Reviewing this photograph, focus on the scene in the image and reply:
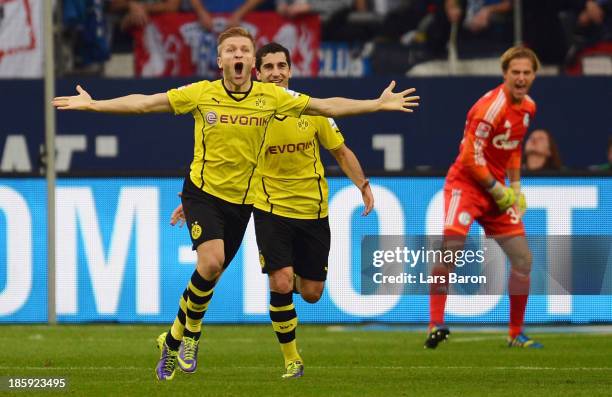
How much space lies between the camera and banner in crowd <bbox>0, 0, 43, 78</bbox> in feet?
49.9

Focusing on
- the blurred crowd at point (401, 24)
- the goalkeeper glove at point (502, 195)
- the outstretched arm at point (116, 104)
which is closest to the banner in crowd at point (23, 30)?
the blurred crowd at point (401, 24)

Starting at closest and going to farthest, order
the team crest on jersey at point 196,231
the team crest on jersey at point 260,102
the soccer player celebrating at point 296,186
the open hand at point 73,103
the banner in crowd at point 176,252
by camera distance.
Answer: the open hand at point 73,103 → the team crest on jersey at point 196,231 → the team crest on jersey at point 260,102 → the soccer player celebrating at point 296,186 → the banner in crowd at point 176,252

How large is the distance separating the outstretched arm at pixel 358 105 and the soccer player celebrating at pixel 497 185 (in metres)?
2.88

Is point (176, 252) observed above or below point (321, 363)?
above

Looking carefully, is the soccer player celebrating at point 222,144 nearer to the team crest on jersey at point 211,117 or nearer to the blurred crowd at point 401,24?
the team crest on jersey at point 211,117

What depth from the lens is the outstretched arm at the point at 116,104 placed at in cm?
875

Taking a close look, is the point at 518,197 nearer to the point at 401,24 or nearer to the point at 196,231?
the point at 196,231

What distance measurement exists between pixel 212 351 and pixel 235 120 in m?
2.75

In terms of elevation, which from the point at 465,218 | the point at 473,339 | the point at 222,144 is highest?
the point at 222,144

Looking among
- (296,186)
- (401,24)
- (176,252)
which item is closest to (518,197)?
(296,186)

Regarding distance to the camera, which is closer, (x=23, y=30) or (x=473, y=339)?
(x=473, y=339)

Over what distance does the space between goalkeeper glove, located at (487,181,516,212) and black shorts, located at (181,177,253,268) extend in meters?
2.92

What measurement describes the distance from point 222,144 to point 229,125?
0.13 metres

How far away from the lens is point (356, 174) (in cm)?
1033
